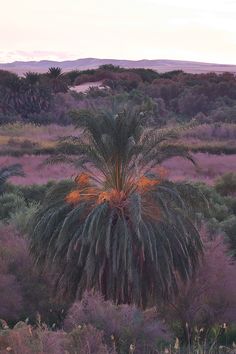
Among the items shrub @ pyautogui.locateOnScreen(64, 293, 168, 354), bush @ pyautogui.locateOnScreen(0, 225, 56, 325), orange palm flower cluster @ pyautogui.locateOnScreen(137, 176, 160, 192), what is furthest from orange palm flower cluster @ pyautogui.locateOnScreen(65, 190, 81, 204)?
shrub @ pyautogui.locateOnScreen(64, 293, 168, 354)

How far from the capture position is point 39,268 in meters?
17.6

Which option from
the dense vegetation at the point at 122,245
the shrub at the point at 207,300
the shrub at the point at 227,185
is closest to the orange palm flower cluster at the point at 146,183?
the dense vegetation at the point at 122,245

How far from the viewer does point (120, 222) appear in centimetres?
1609

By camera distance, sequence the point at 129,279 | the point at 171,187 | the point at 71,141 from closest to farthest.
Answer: the point at 129,279 → the point at 171,187 → the point at 71,141

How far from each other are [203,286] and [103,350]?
27.3ft

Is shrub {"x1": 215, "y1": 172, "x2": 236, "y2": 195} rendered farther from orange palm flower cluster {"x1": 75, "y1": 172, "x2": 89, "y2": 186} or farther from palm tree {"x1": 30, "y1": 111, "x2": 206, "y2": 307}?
orange palm flower cluster {"x1": 75, "y1": 172, "x2": 89, "y2": 186}

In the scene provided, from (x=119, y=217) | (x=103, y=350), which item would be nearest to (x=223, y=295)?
(x=119, y=217)

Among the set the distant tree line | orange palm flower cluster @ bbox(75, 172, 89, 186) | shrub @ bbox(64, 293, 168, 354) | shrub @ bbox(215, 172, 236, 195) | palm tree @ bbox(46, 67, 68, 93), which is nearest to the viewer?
shrub @ bbox(64, 293, 168, 354)

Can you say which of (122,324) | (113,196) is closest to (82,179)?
(113,196)

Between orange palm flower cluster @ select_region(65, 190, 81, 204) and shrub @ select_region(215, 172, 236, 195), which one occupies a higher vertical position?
orange palm flower cluster @ select_region(65, 190, 81, 204)

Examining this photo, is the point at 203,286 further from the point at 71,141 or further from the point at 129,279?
the point at 71,141

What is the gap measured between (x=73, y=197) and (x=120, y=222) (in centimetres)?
120

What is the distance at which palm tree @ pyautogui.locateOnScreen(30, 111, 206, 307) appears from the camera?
626 inches

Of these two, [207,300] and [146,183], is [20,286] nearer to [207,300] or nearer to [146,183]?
[146,183]
